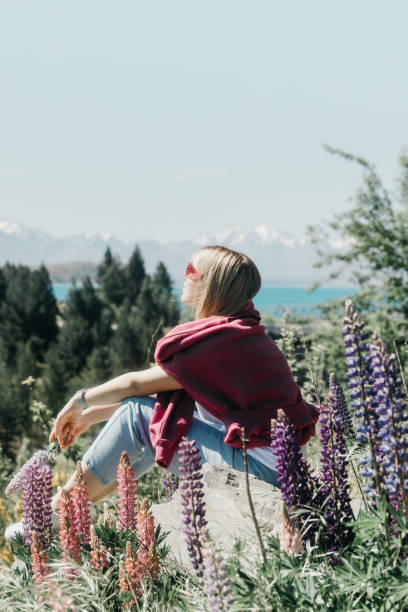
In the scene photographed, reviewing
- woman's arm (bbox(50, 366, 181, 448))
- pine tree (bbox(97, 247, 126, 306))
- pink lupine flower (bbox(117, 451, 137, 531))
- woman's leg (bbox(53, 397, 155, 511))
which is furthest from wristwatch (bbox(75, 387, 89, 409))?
pine tree (bbox(97, 247, 126, 306))

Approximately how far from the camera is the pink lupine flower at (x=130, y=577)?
2.15 metres

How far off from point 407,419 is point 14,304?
182ft

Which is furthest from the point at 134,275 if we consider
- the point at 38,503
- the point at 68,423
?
the point at 38,503

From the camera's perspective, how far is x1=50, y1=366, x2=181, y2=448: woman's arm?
308 centimetres

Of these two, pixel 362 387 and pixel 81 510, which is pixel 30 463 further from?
pixel 362 387

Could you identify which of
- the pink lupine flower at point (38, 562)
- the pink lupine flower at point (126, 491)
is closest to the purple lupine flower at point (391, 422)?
the pink lupine flower at point (126, 491)

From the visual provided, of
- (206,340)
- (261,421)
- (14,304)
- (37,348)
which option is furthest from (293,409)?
(14,304)

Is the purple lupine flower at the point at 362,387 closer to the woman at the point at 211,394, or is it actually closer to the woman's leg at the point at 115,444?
the woman at the point at 211,394

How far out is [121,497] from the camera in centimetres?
238

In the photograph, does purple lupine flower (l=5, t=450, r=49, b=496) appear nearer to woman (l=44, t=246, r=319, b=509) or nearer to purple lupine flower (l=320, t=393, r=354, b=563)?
woman (l=44, t=246, r=319, b=509)

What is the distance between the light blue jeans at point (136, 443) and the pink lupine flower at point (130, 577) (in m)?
0.88

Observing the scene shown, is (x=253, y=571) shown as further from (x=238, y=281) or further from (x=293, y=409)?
(x=238, y=281)

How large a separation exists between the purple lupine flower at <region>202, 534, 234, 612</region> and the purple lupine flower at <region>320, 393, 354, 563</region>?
0.55 metres

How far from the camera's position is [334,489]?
7.48ft
